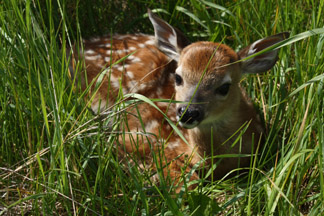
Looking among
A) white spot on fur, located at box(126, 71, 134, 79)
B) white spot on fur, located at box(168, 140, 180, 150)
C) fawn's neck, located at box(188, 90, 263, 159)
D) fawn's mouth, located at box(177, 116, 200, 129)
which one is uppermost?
fawn's mouth, located at box(177, 116, 200, 129)

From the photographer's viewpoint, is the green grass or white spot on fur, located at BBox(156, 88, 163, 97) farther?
white spot on fur, located at BBox(156, 88, 163, 97)

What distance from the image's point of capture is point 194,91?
8.89 feet

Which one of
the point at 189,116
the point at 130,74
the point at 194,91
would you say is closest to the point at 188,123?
the point at 189,116

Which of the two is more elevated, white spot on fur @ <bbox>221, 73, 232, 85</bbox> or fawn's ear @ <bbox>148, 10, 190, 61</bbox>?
fawn's ear @ <bbox>148, 10, 190, 61</bbox>

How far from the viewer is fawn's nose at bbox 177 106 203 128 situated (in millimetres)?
2672

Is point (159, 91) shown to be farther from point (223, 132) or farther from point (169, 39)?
point (223, 132)

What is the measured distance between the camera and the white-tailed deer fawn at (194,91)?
9.18 ft

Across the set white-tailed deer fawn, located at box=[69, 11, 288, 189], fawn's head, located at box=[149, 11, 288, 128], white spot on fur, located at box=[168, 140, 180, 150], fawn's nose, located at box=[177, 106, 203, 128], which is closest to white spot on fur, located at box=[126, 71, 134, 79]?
white-tailed deer fawn, located at box=[69, 11, 288, 189]

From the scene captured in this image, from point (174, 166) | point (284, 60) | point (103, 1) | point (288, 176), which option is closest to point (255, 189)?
→ point (288, 176)

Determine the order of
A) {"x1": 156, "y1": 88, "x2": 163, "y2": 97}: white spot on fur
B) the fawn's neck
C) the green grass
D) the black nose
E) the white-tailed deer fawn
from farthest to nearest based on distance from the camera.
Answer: {"x1": 156, "y1": 88, "x2": 163, "y2": 97}: white spot on fur < the fawn's neck < the white-tailed deer fawn < the black nose < the green grass

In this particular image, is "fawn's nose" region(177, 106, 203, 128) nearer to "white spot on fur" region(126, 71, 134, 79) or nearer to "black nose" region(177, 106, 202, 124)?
"black nose" region(177, 106, 202, 124)

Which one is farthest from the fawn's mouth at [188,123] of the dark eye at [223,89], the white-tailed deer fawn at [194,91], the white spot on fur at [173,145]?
the white spot on fur at [173,145]

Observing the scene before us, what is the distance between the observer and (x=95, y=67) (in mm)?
3607

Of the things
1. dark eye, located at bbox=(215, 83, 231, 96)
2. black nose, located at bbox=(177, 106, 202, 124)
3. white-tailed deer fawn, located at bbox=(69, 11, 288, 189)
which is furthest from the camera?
dark eye, located at bbox=(215, 83, 231, 96)
